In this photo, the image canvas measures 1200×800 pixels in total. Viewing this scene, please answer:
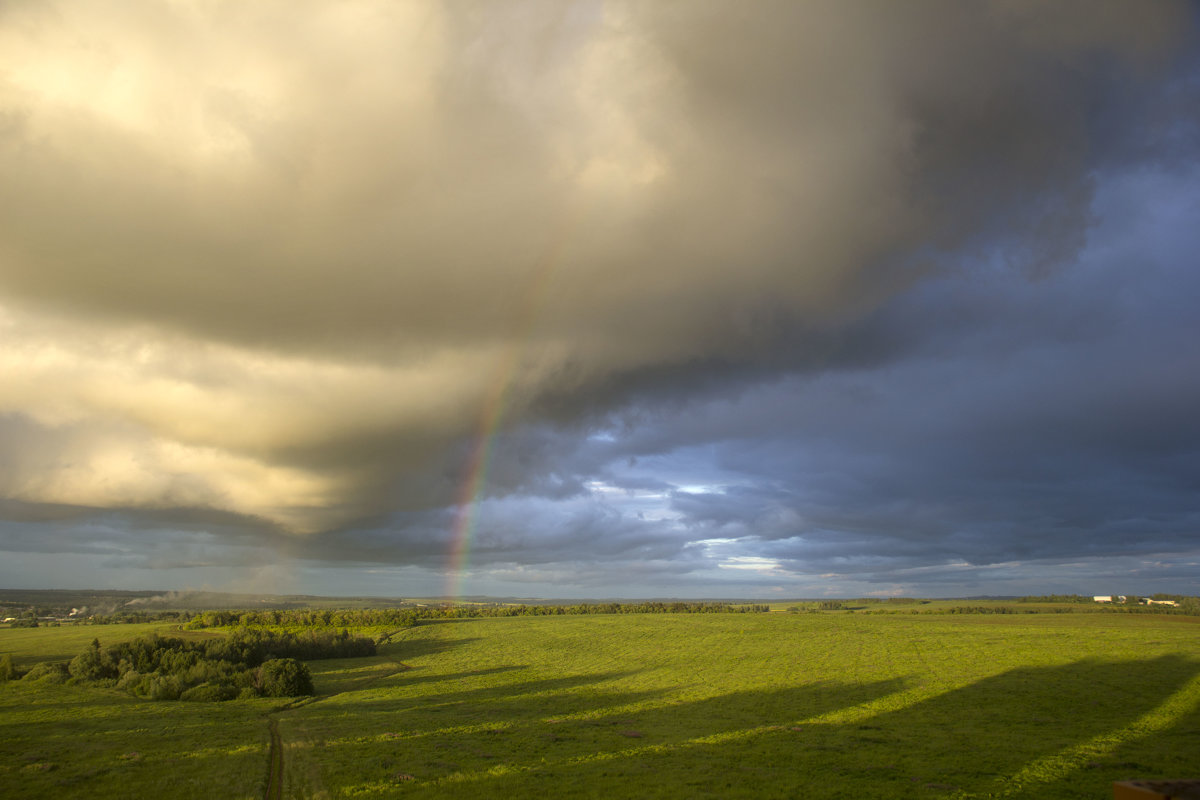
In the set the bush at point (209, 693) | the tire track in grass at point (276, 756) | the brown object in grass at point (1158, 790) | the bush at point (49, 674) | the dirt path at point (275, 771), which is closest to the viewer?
the brown object in grass at point (1158, 790)

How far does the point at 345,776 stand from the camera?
38.7 metres

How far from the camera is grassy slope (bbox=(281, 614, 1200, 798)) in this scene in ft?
121

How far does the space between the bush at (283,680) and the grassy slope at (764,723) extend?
558 cm

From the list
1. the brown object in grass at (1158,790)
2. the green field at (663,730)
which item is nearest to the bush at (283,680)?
the green field at (663,730)

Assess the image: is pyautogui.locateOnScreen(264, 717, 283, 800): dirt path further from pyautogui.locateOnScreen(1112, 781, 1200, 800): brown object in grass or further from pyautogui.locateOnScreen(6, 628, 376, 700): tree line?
pyautogui.locateOnScreen(1112, 781, 1200, 800): brown object in grass

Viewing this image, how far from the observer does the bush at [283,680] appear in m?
80.0

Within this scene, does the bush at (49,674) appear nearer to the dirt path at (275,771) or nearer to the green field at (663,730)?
the green field at (663,730)

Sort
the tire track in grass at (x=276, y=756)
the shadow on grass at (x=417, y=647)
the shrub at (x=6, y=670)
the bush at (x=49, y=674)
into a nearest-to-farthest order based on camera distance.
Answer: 1. the tire track in grass at (x=276, y=756)
2. the bush at (x=49, y=674)
3. the shrub at (x=6, y=670)
4. the shadow on grass at (x=417, y=647)

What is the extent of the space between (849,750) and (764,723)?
1110 centimetres

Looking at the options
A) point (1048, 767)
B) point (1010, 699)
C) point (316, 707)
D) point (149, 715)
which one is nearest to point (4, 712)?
point (149, 715)

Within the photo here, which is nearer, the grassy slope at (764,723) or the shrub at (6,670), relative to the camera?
the grassy slope at (764,723)

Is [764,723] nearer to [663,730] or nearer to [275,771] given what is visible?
[663,730]

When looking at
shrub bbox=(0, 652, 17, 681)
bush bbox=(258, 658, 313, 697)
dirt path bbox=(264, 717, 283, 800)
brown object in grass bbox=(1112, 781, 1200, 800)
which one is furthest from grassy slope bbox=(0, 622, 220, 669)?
brown object in grass bbox=(1112, 781, 1200, 800)

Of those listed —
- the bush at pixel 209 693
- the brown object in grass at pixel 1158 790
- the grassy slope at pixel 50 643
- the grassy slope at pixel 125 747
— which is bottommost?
the grassy slope at pixel 50 643
